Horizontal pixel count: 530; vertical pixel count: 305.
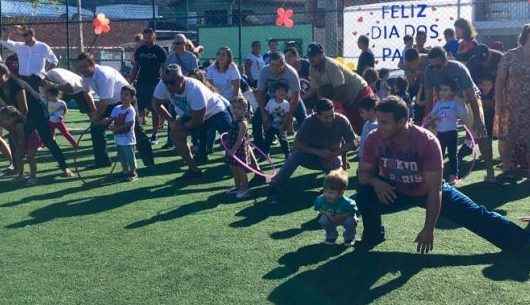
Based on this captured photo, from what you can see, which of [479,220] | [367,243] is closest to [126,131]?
[367,243]

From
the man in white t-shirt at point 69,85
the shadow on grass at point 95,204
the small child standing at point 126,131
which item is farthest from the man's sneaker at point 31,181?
the man in white t-shirt at point 69,85

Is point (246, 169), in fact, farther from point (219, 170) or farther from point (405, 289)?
point (405, 289)

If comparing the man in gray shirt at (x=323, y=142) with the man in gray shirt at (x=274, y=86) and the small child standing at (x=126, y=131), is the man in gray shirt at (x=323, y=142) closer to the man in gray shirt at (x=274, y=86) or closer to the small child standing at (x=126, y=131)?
the man in gray shirt at (x=274, y=86)

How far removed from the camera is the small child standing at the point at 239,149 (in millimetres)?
8289

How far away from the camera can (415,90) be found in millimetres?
11961

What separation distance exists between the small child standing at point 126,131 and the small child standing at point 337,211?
4.08 meters

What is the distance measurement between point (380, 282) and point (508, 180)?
3937 mm

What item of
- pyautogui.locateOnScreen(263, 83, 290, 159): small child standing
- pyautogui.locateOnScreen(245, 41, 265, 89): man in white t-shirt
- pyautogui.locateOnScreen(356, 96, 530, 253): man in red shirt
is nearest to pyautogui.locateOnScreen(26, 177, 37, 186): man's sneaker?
pyautogui.locateOnScreen(263, 83, 290, 159): small child standing

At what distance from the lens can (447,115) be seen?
8.38 meters

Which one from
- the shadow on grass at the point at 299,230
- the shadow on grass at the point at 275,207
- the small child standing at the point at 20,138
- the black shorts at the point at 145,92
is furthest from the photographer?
the black shorts at the point at 145,92

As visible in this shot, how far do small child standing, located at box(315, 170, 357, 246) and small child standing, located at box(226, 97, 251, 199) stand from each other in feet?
7.19

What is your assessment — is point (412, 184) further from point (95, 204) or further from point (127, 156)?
point (127, 156)

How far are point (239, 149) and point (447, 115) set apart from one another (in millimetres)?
2446

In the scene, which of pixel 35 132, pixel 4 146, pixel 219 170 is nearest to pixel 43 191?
pixel 35 132
